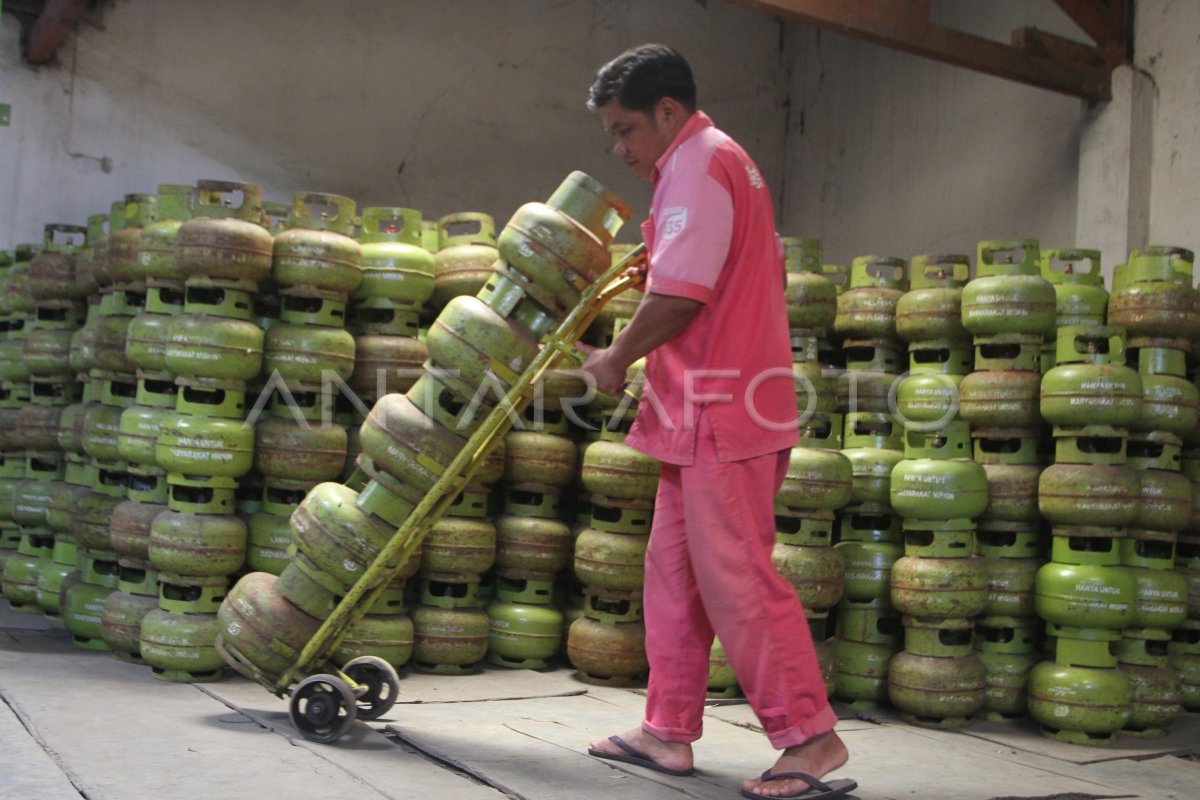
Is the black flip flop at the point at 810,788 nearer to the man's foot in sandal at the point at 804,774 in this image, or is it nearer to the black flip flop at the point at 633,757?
the man's foot in sandal at the point at 804,774

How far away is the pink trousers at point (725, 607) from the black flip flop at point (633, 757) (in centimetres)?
9

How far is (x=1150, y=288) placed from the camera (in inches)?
209

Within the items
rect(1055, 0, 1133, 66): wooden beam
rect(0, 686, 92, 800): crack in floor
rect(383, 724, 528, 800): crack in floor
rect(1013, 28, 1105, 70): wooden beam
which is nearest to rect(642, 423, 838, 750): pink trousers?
rect(383, 724, 528, 800): crack in floor

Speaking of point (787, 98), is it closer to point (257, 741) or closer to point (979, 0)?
point (979, 0)

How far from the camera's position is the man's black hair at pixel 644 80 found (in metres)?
3.72

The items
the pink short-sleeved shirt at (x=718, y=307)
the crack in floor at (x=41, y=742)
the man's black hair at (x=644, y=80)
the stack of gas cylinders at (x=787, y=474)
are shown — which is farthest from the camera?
the stack of gas cylinders at (x=787, y=474)

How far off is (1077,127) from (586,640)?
217 inches

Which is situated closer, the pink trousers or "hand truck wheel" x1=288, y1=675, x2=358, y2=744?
the pink trousers

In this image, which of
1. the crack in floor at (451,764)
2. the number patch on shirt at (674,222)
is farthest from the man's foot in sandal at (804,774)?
the number patch on shirt at (674,222)

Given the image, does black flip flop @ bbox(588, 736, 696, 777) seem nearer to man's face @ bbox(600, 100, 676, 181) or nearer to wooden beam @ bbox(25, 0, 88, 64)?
man's face @ bbox(600, 100, 676, 181)

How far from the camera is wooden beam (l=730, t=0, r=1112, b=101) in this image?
25.3ft

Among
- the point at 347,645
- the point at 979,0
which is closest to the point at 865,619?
the point at 347,645

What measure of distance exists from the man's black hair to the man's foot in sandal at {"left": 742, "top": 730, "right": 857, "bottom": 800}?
193 centimetres

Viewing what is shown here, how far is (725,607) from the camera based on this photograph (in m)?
3.49
